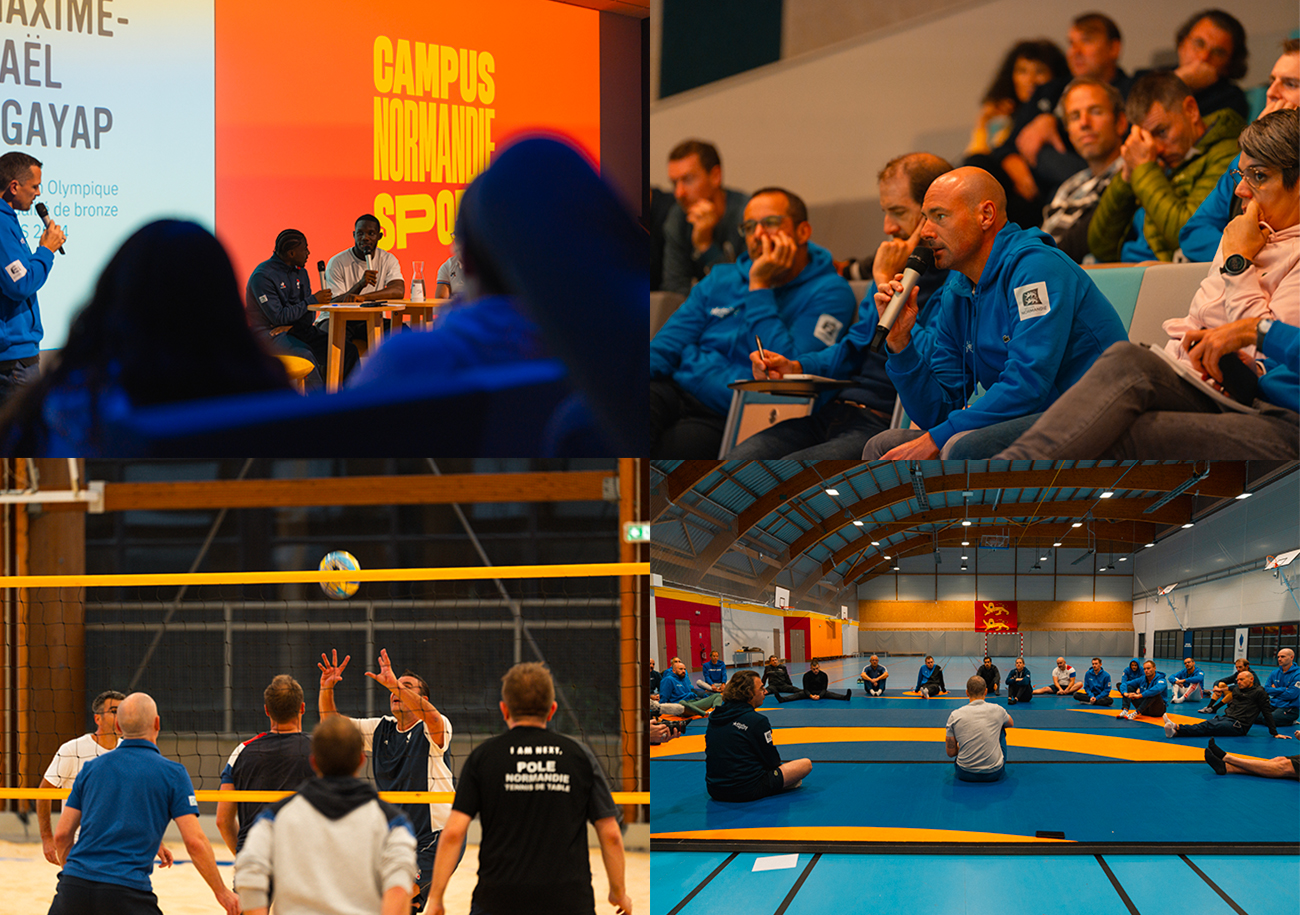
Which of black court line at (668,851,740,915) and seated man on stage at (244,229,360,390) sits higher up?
seated man on stage at (244,229,360,390)

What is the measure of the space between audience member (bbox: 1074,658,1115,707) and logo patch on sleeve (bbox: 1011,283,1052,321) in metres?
1.20

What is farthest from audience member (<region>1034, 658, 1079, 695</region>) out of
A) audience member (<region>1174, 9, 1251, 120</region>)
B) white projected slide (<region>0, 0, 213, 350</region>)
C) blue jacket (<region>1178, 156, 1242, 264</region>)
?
white projected slide (<region>0, 0, 213, 350</region>)

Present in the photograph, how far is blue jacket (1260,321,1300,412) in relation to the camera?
3.61 metres

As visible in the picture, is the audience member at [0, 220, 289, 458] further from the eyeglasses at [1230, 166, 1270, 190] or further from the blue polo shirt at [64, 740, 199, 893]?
the eyeglasses at [1230, 166, 1270, 190]

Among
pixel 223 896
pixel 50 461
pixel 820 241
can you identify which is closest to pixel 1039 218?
pixel 820 241

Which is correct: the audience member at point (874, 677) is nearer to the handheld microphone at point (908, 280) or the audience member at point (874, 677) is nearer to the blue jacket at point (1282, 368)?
the handheld microphone at point (908, 280)

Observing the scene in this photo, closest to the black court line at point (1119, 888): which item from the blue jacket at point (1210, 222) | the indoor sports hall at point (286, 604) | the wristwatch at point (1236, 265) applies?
the wristwatch at point (1236, 265)

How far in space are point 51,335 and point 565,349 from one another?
2571 millimetres

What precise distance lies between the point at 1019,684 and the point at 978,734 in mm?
225

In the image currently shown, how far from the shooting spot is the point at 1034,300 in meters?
Answer: 3.62

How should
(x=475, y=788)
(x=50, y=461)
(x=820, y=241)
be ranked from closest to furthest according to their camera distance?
1. (x=475, y=788)
2. (x=820, y=241)
3. (x=50, y=461)

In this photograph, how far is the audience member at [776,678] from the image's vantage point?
10.9ft

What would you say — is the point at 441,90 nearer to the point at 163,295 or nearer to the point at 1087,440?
the point at 163,295

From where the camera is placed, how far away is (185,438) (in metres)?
4.88
